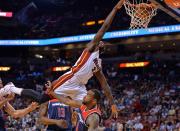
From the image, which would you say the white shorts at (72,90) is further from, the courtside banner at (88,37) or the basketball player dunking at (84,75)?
the courtside banner at (88,37)

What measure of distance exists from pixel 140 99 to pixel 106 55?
11.5 meters

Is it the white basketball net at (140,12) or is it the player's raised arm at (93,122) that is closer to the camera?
the player's raised arm at (93,122)

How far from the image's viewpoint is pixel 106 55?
29.6 metres

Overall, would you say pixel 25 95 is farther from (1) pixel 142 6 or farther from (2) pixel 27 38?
(2) pixel 27 38

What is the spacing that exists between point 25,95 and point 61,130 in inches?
33.6

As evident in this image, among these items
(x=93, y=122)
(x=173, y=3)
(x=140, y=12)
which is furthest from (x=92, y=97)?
(x=140, y=12)

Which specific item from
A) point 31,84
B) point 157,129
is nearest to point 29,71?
point 31,84

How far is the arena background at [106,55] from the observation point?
16.8 m

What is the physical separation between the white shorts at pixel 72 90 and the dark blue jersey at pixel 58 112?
0.23 m

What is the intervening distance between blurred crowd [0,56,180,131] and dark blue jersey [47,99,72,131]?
5.65m

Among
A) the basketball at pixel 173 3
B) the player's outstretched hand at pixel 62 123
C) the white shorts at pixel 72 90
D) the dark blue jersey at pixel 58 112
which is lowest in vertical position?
the player's outstretched hand at pixel 62 123

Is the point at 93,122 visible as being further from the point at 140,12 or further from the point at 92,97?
the point at 140,12

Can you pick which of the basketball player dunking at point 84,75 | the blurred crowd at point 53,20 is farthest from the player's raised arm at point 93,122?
the blurred crowd at point 53,20

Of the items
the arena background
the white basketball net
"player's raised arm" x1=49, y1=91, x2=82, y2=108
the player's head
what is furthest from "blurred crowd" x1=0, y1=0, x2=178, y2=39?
the player's head
